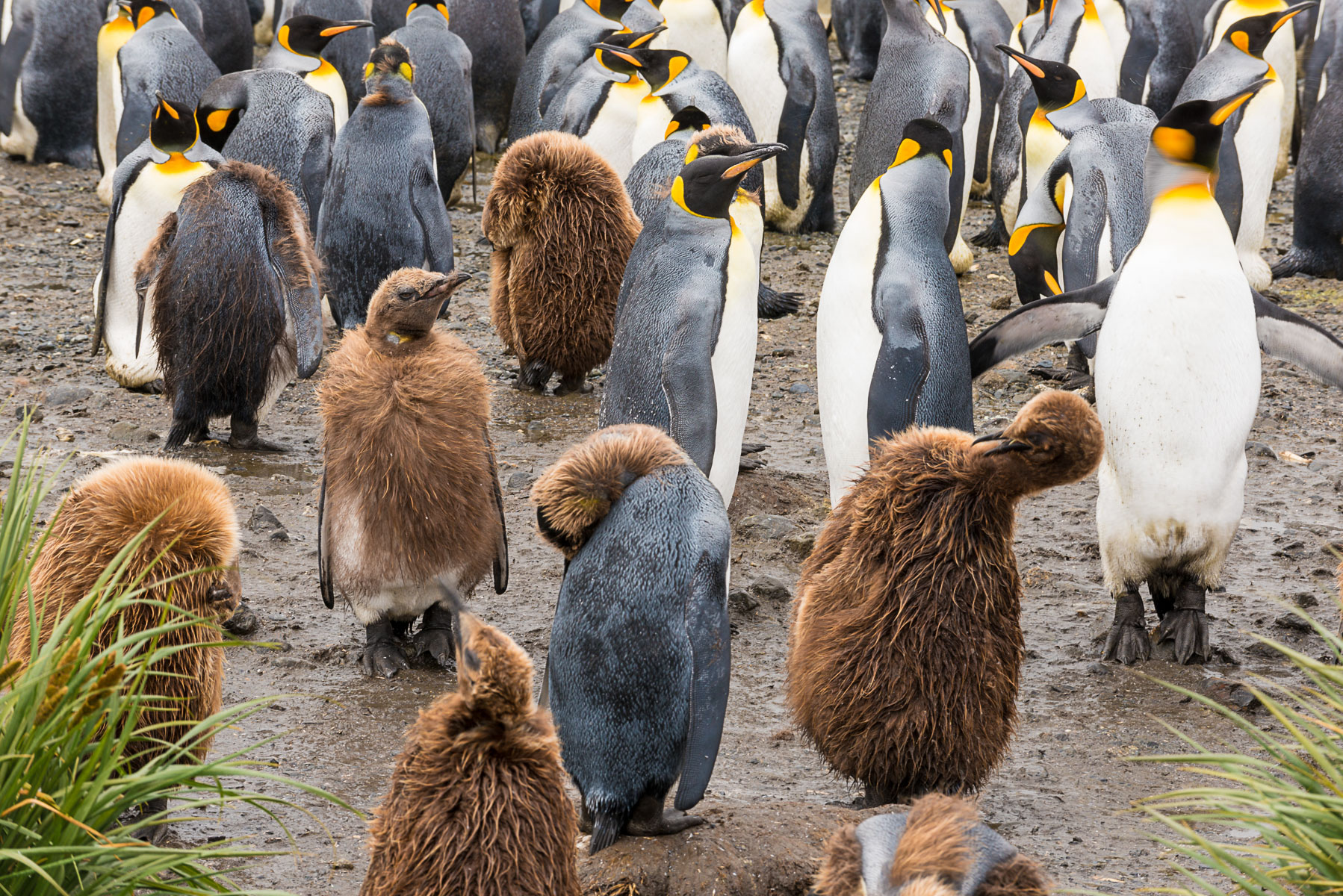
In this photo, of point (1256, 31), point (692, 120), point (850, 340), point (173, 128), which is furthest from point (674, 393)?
point (1256, 31)

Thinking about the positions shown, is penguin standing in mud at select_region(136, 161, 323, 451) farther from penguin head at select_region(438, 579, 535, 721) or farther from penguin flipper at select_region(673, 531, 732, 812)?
penguin head at select_region(438, 579, 535, 721)

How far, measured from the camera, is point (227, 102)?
27.4 ft

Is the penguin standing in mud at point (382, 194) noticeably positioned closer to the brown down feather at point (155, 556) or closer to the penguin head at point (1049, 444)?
the brown down feather at point (155, 556)

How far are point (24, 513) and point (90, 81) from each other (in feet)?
33.1

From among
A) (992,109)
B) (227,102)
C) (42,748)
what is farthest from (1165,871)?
(992,109)

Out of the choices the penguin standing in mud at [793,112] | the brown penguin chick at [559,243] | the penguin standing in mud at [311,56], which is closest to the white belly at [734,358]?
the brown penguin chick at [559,243]

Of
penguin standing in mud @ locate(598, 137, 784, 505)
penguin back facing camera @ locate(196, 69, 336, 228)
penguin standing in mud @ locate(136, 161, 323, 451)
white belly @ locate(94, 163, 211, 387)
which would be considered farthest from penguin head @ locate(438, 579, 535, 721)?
penguin back facing camera @ locate(196, 69, 336, 228)

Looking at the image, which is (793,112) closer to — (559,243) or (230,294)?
(559,243)

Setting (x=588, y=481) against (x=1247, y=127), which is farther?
(x=1247, y=127)

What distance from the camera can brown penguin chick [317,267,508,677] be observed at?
13.6ft

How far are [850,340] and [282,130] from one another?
15.7ft

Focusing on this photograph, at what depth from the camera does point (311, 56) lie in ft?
31.7

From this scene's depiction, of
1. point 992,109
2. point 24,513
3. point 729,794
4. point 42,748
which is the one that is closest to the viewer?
point 42,748

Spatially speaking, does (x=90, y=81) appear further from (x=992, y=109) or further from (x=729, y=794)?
(x=729, y=794)
